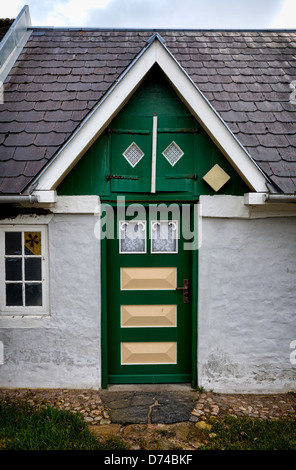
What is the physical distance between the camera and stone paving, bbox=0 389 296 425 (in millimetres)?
3961

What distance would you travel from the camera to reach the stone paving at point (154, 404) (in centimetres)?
396

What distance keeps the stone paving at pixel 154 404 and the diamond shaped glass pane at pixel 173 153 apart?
2929mm

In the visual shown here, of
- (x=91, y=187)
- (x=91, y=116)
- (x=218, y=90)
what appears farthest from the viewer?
(x=218, y=90)

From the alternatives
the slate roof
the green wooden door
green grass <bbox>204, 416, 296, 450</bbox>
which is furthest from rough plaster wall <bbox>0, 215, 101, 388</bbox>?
green grass <bbox>204, 416, 296, 450</bbox>

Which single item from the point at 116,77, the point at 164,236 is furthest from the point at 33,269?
the point at 116,77

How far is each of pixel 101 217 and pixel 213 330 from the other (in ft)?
6.65

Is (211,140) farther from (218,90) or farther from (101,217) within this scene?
(101,217)

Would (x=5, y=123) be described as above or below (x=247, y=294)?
above

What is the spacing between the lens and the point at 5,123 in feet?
15.4

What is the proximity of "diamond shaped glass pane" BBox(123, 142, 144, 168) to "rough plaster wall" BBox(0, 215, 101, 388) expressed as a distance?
903 mm

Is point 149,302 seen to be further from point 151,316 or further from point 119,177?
point 119,177

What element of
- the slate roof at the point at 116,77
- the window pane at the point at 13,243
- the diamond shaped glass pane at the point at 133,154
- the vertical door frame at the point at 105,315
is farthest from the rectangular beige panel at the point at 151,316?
the slate roof at the point at 116,77

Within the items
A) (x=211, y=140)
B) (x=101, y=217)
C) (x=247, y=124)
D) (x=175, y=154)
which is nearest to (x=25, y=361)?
(x=101, y=217)

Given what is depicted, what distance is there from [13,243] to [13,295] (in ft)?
2.23
